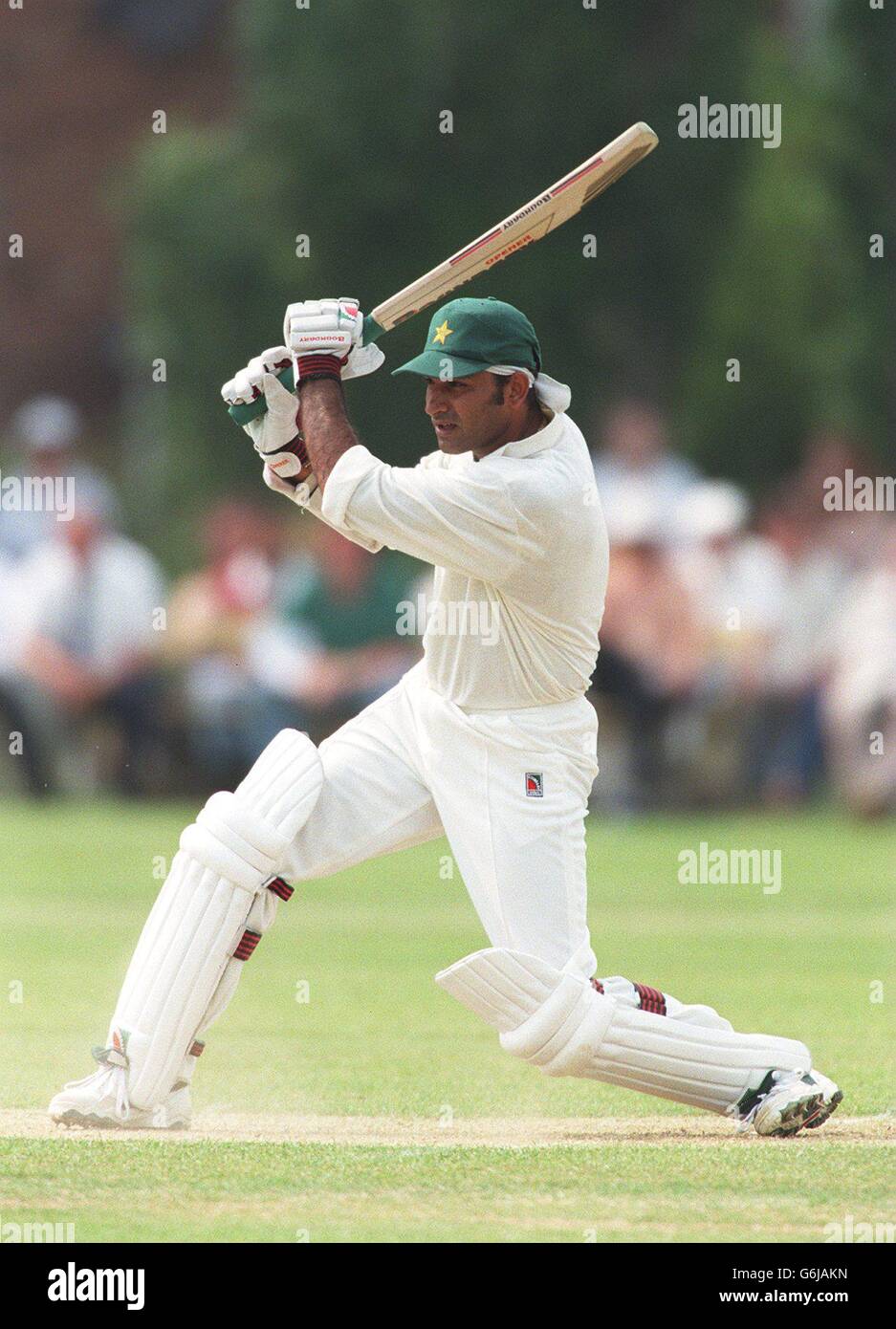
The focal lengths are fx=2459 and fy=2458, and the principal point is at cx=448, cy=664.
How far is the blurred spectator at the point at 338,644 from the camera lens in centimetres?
1480

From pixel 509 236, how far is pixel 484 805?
66.4 inches

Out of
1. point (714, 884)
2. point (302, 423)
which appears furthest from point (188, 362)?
point (302, 423)

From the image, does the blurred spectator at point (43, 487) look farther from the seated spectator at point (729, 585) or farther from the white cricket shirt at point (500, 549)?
the white cricket shirt at point (500, 549)

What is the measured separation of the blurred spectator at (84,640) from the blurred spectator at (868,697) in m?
4.20

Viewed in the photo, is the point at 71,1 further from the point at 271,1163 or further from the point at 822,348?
the point at 271,1163

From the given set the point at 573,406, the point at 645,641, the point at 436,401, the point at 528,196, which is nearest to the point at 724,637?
the point at 645,641

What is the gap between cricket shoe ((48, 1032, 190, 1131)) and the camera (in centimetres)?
624

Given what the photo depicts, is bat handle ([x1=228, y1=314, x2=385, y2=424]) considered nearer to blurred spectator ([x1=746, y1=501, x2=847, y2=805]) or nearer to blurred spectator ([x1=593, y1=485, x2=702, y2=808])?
blurred spectator ([x1=593, y1=485, x2=702, y2=808])

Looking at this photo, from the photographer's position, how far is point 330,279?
63.9 ft

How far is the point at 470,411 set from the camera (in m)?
6.37

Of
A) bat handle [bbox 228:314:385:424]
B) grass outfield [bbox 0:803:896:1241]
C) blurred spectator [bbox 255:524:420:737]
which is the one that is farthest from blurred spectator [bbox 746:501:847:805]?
bat handle [bbox 228:314:385:424]

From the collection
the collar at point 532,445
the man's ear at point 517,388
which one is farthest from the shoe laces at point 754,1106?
the man's ear at point 517,388

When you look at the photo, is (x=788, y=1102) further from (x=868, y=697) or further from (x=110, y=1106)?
(x=868, y=697)

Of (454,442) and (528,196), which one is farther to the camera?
(528,196)
